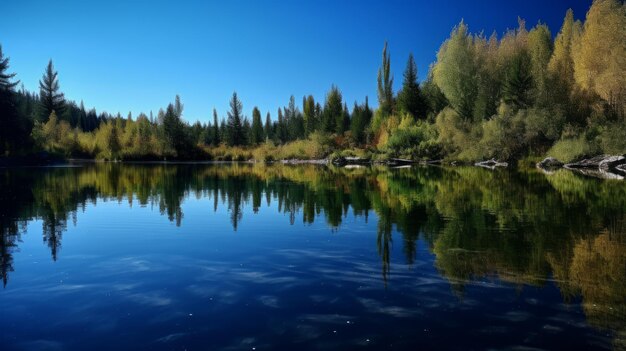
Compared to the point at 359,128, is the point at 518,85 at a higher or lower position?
higher

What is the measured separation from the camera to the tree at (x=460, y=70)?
5228cm

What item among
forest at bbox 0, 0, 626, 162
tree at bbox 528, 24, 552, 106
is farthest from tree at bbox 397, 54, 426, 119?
tree at bbox 528, 24, 552, 106

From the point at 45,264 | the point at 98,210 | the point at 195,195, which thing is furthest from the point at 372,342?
the point at 195,195

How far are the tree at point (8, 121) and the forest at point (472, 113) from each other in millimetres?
120

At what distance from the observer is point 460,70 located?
53062 millimetres

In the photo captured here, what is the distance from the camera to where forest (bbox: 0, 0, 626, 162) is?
119 ft

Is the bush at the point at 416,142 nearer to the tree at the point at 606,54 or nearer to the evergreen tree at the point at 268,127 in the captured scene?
the tree at the point at 606,54

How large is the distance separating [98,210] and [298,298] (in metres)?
11.4

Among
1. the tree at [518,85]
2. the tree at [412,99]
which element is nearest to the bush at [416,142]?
the tree at [412,99]

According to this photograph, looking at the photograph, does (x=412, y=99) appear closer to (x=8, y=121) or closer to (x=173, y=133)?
Result: (x=173, y=133)

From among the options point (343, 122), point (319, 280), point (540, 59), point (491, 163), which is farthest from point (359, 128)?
point (319, 280)

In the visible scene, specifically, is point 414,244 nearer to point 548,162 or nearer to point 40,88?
point 548,162

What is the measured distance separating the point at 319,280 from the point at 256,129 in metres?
99.4

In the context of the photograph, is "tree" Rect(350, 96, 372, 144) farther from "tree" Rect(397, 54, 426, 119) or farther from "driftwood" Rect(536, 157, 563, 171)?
"driftwood" Rect(536, 157, 563, 171)
